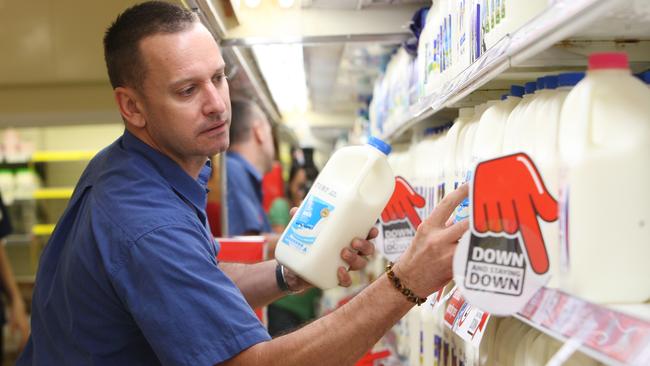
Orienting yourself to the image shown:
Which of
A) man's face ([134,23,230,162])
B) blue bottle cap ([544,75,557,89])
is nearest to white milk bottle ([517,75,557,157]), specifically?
blue bottle cap ([544,75,557,89])

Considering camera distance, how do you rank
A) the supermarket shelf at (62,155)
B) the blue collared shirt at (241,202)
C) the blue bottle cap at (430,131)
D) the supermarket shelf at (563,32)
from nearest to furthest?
the supermarket shelf at (563,32) → the blue bottle cap at (430,131) → the blue collared shirt at (241,202) → the supermarket shelf at (62,155)

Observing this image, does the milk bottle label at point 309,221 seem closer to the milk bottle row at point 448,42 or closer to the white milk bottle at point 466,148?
the white milk bottle at point 466,148

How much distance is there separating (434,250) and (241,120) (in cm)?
382

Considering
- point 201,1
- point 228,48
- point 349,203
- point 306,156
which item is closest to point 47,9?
point 228,48

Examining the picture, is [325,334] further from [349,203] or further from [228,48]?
[228,48]

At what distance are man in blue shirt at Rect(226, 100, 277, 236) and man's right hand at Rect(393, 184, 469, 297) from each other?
122 inches

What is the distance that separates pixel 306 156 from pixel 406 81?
21.1 feet

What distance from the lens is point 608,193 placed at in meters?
1.06


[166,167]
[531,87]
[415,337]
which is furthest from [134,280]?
[415,337]

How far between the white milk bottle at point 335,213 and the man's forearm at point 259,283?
589 mm

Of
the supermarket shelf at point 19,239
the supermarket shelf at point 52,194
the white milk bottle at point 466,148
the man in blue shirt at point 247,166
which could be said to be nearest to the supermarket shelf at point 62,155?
the supermarket shelf at point 52,194

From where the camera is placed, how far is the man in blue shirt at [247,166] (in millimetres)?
4566

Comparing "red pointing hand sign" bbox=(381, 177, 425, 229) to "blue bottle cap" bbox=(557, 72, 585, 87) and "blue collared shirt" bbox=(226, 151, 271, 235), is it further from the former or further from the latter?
"blue collared shirt" bbox=(226, 151, 271, 235)

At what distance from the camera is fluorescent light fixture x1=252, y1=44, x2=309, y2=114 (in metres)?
4.01
